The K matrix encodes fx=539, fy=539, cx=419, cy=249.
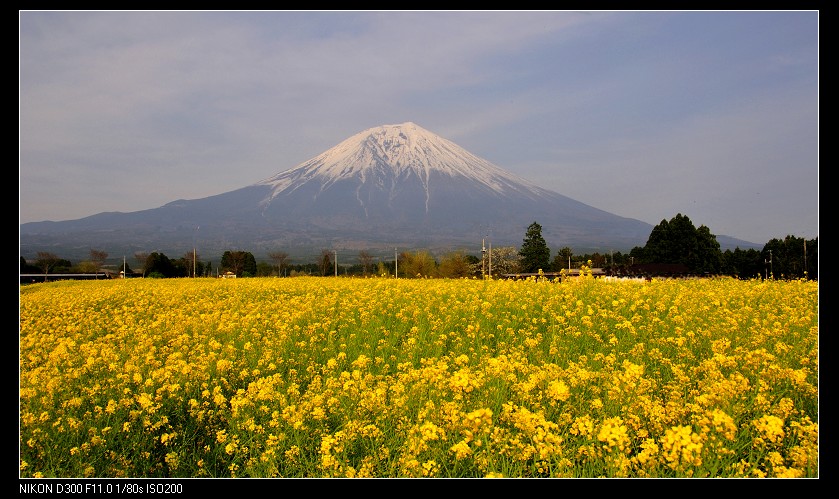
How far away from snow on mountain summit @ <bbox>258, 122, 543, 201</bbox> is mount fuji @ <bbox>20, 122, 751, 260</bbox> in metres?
0.36

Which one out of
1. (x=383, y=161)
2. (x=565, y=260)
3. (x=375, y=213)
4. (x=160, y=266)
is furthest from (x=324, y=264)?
(x=383, y=161)

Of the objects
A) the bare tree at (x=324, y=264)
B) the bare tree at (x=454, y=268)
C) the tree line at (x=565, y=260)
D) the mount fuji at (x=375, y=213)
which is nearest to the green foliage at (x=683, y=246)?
the tree line at (x=565, y=260)

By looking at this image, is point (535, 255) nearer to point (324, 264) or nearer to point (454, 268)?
point (454, 268)

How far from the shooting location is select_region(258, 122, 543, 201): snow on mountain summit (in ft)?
Answer: 534

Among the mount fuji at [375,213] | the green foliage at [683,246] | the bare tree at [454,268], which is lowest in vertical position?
the bare tree at [454,268]

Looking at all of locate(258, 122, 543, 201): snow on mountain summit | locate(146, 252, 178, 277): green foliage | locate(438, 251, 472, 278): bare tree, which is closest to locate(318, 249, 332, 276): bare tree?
locate(438, 251, 472, 278): bare tree

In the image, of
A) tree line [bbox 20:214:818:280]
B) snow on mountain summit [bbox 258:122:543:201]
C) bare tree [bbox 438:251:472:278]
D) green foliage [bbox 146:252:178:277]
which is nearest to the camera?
bare tree [bbox 438:251:472:278]

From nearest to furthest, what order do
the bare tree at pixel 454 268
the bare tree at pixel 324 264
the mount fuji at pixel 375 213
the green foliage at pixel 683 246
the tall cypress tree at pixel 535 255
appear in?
the bare tree at pixel 454 268
the tall cypress tree at pixel 535 255
the bare tree at pixel 324 264
the green foliage at pixel 683 246
the mount fuji at pixel 375 213

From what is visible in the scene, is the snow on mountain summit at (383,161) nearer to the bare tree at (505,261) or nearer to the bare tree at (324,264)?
the bare tree at (505,261)

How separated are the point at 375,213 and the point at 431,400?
155 meters

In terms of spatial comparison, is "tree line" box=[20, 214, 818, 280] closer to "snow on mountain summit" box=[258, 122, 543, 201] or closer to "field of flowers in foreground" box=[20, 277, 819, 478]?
"field of flowers in foreground" box=[20, 277, 819, 478]

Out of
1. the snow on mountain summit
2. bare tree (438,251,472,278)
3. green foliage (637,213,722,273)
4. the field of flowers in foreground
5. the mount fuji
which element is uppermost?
the snow on mountain summit

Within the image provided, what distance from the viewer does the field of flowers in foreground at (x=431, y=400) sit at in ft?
10.6

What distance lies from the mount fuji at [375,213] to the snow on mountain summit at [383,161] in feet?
1.20
